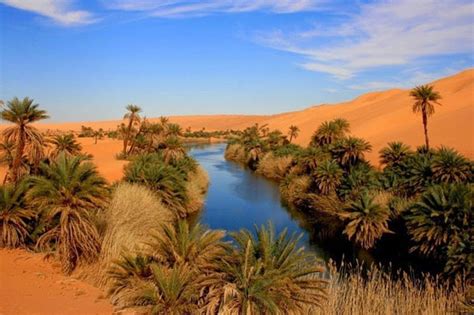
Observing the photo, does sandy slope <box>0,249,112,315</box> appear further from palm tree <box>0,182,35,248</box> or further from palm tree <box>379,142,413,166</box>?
palm tree <box>379,142,413,166</box>

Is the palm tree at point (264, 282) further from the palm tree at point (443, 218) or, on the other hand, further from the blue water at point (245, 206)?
the palm tree at point (443, 218)

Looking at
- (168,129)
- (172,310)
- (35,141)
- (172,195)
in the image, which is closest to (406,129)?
(168,129)

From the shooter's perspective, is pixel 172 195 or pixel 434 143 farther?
pixel 434 143

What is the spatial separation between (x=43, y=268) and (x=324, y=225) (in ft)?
82.6

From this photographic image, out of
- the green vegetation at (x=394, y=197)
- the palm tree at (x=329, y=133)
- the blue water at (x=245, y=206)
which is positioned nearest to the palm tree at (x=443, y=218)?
the green vegetation at (x=394, y=197)

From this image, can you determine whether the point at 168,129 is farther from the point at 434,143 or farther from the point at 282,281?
the point at 282,281

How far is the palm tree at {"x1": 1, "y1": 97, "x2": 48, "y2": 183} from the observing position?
73.8 ft

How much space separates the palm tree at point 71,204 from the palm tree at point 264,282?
6.85 metres

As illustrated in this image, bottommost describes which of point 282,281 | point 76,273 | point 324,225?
point 324,225

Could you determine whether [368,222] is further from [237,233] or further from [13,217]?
[13,217]

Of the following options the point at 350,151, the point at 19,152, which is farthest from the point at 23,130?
the point at 350,151

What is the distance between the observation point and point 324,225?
3616cm

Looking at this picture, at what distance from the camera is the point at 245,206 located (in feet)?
138

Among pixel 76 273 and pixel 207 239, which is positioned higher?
pixel 207 239
